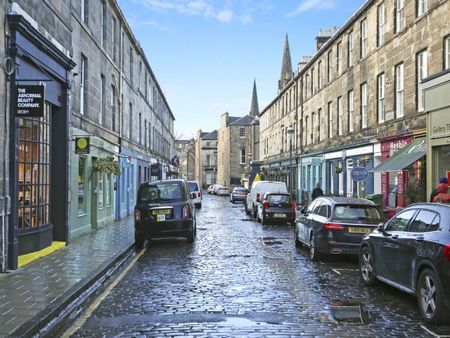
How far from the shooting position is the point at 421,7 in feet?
62.0

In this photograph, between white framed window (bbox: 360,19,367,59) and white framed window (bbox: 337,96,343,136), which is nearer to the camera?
white framed window (bbox: 360,19,367,59)

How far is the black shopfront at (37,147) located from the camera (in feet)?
31.2

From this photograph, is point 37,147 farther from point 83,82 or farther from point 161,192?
point 83,82

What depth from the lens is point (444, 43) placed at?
1691cm

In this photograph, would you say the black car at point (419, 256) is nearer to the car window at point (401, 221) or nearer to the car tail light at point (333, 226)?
the car window at point (401, 221)

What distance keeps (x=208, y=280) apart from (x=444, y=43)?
12571mm

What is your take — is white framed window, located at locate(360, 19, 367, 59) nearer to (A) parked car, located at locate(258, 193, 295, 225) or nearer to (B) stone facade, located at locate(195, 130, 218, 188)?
(A) parked car, located at locate(258, 193, 295, 225)

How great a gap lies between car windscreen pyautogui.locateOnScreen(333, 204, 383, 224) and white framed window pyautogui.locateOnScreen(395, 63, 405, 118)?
33.1ft

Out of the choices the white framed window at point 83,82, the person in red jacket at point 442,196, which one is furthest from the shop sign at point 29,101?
the person in red jacket at point 442,196

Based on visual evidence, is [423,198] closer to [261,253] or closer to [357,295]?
[261,253]

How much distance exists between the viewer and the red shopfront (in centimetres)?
1977

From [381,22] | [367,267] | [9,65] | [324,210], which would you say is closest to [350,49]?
[381,22]

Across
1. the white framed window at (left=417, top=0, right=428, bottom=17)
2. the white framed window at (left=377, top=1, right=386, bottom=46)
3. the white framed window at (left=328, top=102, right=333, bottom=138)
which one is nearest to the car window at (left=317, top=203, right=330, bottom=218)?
the white framed window at (left=417, top=0, right=428, bottom=17)

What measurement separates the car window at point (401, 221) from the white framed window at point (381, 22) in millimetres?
16490
